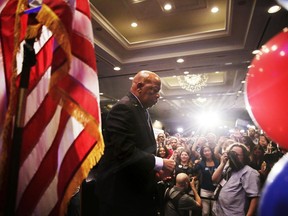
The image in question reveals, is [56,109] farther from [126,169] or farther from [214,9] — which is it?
[214,9]

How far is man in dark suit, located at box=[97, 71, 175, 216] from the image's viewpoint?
1565mm

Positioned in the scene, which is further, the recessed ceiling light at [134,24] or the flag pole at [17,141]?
the recessed ceiling light at [134,24]

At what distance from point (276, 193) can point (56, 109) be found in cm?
109

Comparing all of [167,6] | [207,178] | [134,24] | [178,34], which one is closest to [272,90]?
[207,178]

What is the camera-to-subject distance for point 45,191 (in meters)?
1.20

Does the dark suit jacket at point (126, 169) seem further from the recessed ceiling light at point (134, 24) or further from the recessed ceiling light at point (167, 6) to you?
the recessed ceiling light at point (134, 24)

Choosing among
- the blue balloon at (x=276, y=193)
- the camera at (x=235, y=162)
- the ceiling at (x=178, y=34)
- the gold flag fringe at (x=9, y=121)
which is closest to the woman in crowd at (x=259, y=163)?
the camera at (x=235, y=162)

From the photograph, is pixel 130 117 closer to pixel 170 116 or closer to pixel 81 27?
pixel 81 27

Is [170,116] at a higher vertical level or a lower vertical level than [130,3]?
lower

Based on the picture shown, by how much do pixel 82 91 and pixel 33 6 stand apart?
492 millimetres

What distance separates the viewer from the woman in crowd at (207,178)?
3.64 m

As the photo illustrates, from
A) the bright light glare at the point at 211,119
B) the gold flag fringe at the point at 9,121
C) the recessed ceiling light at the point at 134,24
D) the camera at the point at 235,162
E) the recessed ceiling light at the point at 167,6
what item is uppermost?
the recessed ceiling light at the point at 167,6

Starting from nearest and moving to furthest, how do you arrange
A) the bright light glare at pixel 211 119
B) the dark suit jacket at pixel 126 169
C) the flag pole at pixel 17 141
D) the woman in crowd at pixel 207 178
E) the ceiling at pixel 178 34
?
the flag pole at pixel 17 141, the dark suit jacket at pixel 126 169, the woman in crowd at pixel 207 178, the ceiling at pixel 178 34, the bright light glare at pixel 211 119

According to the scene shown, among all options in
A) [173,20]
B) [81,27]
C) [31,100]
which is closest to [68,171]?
[31,100]
